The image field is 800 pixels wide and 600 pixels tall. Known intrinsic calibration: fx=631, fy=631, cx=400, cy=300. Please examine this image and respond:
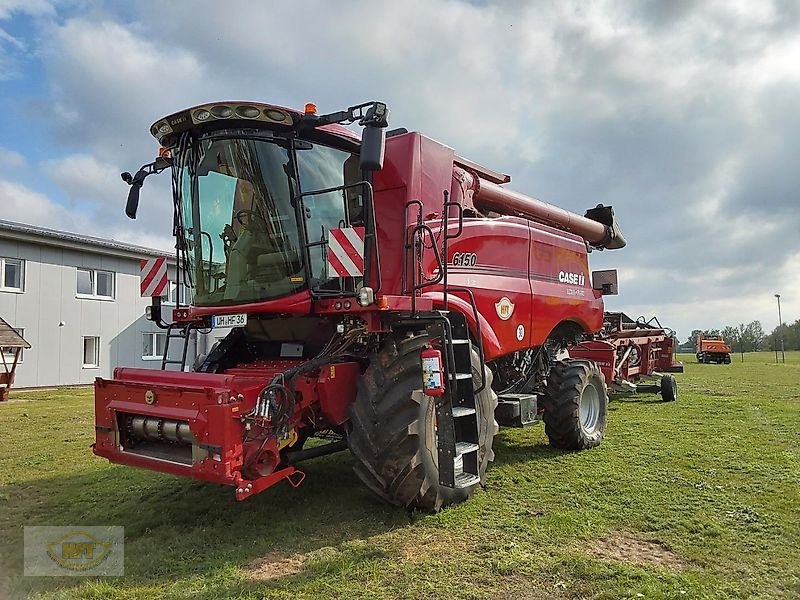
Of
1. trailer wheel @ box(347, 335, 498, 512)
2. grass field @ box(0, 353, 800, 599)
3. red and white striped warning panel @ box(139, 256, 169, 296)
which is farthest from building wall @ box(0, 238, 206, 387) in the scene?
trailer wheel @ box(347, 335, 498, 512)

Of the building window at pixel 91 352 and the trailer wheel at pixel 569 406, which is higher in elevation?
the building window at pixel 91 352

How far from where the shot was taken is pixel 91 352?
24.0m

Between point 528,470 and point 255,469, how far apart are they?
3308 mm

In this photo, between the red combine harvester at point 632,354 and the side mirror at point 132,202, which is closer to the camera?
the side mirror at point 132,202

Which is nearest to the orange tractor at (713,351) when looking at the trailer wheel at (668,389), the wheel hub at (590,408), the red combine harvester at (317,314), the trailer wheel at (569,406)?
the trailer wheel at (668,389)

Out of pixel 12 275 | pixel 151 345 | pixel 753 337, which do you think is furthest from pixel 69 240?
pixel 753 337

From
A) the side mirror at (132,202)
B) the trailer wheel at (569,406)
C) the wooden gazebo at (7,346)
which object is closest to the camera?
the side mirror at (132,202)

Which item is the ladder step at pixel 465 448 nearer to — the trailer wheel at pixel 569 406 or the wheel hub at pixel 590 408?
the trailer wheel at pixel 569 406

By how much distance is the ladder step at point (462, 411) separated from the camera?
5.01 meters

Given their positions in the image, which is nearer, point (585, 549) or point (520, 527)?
point (585, 549)

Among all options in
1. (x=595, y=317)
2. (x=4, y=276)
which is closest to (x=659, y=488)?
(x=595, y=317)

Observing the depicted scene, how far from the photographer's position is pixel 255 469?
4.62 meters

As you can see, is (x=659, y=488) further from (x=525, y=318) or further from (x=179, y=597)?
(x=179, y=597)

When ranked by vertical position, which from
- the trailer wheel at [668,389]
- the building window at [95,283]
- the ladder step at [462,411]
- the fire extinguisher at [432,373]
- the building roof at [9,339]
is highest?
the building window at [95,283]
